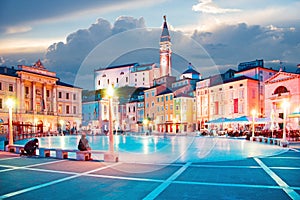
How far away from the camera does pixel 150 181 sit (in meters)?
9.05

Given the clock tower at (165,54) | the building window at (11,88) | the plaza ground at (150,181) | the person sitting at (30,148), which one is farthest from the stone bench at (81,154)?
the clock tower at (165,54)

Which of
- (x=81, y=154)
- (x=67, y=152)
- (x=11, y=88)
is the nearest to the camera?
(x=81, y=154)

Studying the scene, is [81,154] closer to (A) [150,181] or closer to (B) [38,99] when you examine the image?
(A) [150,181]

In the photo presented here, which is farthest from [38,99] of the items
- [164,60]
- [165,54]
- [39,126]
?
[164,60]

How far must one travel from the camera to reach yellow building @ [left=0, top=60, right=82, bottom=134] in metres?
56.6

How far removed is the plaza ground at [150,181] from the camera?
292 inches

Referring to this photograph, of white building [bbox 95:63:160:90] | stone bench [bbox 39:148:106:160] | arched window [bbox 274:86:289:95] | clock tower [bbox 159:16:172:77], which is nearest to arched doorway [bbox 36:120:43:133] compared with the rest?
white building [bbox 95:63:160:90]

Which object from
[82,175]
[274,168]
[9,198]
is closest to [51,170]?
[82,175]

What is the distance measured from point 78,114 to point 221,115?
38.2 meters

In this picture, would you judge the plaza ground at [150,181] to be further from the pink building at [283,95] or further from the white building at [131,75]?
the white building at [131,75]

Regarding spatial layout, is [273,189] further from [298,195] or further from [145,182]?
[145,182]

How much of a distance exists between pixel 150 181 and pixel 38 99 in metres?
61.4

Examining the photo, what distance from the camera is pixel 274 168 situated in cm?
1141

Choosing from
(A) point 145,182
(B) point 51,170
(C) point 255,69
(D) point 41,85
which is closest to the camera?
(A) point 145,182
